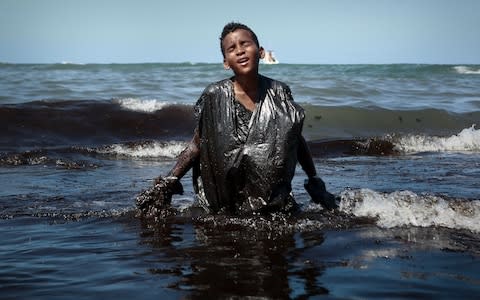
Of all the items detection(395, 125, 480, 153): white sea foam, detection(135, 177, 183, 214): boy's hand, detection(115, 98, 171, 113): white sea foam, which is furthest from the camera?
detection(115, 98, 171, 113): white sea foam

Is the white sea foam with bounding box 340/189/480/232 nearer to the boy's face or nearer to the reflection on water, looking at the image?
the reflection on water

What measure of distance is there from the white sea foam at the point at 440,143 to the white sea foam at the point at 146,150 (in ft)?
11.6

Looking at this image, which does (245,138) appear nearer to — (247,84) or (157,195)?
(247,84)

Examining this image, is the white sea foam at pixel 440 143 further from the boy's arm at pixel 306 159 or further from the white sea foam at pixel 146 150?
the boy's arm at pixel 306 159

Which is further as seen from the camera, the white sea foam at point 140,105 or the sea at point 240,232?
the white sea foam at point 140,105

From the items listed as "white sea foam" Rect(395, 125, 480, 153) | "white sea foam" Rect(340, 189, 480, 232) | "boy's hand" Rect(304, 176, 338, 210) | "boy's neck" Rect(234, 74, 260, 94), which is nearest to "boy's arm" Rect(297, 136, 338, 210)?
"boy's hand" Rect(304, 176, 338, 210)

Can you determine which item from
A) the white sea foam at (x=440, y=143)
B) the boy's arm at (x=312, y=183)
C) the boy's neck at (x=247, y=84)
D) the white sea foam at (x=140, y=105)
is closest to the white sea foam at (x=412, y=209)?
the boy's arm at (x=312, y=183)

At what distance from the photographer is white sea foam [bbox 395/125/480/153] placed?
8836 mm

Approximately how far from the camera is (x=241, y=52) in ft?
13.0

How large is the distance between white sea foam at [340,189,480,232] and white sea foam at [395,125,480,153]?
460cm

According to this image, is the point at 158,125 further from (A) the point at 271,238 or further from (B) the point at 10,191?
(A) the point at 271,238

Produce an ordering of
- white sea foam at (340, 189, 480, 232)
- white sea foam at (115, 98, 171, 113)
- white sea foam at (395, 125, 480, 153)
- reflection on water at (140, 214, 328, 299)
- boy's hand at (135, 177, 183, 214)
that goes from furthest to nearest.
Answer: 1. white sea foam at (115, 98, 171, 113)
2. white sea foam at (395, 125, 480, 153)
3. boy's hand at (135, 177, 183, 214)
4. white sea foam at (340, 189, 480, 232)
5. reflection on water at (140, 214, 328, 299)

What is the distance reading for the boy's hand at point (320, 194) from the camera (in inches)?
168

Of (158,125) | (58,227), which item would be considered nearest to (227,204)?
(58,227)
